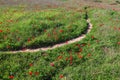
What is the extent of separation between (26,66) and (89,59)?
4776 mm

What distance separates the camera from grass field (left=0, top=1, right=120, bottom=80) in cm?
1574

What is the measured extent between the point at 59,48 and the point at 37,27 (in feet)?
11.7

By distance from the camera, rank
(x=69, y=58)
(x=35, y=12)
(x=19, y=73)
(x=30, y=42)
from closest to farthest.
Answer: (x=19, y=73) → (x=69, y=58) → (x=30, y=42) → (x=35, y=12)

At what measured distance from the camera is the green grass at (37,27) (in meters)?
18.6

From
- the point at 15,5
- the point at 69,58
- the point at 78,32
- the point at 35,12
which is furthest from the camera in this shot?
the point at 15,5

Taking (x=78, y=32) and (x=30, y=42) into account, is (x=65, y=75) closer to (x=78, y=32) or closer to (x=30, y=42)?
(x=30, y=42)

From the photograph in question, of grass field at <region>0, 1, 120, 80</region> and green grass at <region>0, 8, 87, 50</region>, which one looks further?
green grass at <region>0, 8, 87, 50</region>

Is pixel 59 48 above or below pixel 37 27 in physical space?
below

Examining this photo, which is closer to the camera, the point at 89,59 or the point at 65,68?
the point at 65,68

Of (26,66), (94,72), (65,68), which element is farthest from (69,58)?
(26,66)

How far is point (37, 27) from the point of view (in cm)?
2042

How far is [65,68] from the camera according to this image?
16234mm

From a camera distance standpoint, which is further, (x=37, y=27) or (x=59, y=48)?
(x=37, y=27)

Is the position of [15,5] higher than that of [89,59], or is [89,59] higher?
[15,5]
